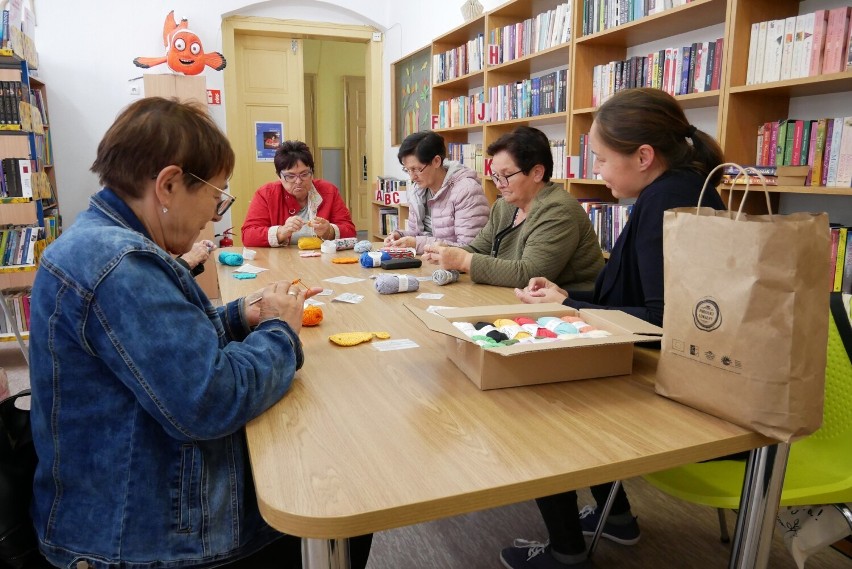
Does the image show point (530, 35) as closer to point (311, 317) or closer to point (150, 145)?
point (311, 317)

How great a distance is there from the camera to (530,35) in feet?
12.1

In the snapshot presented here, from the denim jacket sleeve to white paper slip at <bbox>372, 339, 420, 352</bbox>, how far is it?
0.45 metres

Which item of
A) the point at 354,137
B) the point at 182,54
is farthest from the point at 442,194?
the point at 354,137

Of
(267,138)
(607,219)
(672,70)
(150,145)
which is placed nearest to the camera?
(150,145)

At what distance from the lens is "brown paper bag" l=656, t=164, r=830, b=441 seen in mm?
827

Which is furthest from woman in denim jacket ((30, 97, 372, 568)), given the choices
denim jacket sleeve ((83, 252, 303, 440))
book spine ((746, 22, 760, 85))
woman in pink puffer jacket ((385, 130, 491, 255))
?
book spine ((746, 22, 760, 85))

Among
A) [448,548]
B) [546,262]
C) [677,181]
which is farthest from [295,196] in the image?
[677,181]

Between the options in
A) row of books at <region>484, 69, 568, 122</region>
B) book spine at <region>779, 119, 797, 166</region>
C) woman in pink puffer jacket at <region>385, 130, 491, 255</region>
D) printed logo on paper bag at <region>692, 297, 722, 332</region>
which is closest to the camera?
printed logo on paper bag at <region>692, 297, 722, 332</region>

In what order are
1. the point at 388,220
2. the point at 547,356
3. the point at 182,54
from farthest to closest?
the point at 388,220 → the point at 182,54 → the point at 547,356

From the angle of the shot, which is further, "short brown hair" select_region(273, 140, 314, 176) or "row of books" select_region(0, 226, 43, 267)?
"row of books" select_region(0, 226, 43, 267)

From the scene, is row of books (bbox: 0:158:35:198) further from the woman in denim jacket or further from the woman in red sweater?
the woman in denim jacket

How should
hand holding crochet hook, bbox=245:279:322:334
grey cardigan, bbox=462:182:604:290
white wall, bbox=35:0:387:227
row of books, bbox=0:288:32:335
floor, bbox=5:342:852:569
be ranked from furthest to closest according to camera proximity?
white wall, bbox=35:0:387:227
row of books, bbox=0:288:32:335
grey cardigan, bbox=462:182:604:290
floor, bbox=5:342:852:569
hand holding crochet hook, bbox=245:279:322:334

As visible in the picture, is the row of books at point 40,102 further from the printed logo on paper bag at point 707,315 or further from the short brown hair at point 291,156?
the printed logo on paper bag at point 707,315

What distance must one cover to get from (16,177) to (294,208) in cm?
173
